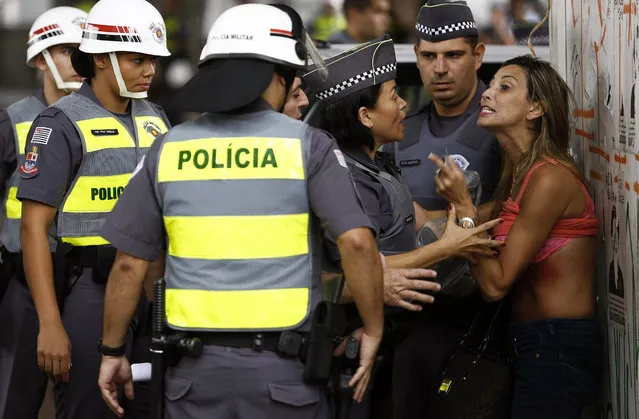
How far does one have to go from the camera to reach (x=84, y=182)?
5199 mm

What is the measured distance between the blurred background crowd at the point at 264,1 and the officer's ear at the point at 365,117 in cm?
322

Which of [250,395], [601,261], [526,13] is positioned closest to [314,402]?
[250,395]

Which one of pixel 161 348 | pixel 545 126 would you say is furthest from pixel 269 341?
pixel 545 126

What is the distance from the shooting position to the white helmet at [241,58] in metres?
4.22

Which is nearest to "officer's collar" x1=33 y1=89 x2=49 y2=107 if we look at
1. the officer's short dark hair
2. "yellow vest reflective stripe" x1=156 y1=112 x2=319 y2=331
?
"yellow vest reflective stripe" x1=156 y1=112 x2=319 y2=331

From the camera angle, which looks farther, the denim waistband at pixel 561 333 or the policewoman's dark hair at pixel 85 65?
the policewoman's dark hair at pixel 85 65

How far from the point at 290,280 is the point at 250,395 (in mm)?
395

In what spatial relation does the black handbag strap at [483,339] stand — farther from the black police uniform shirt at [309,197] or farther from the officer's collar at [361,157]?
the black police uniform shirt at [309,197]

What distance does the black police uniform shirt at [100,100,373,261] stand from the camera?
4156 mm

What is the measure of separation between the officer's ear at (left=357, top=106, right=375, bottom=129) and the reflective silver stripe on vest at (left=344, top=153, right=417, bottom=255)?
0.52 ft

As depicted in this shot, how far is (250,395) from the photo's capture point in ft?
13.6

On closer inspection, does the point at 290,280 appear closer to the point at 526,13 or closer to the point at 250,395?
the point at 250,395

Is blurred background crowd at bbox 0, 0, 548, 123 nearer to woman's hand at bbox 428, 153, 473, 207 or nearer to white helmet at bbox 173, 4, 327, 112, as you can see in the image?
woman's hand at bbox 428, 153, 473, 207

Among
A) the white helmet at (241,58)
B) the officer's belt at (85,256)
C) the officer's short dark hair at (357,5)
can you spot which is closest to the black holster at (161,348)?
the white helmet at (241,58)
